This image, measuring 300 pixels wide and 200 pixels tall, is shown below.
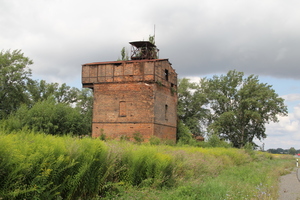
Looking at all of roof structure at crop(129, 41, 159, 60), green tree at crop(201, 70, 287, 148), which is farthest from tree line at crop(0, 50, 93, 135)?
green tree at crop(201, 70, 287, 148)

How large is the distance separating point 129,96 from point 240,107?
25.0 meters

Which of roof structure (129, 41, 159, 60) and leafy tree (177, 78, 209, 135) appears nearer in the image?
roof structure (129, 41, 159, 60)

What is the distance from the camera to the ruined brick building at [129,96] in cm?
3319

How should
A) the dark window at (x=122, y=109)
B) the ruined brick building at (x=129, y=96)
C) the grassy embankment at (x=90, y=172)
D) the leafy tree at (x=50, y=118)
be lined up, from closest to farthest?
the grassy embankment at (x=90, y=172) < the ruined brick building at (x=129, y=96) < the dark window at (x=122, y=109) < the leafy tree at (x=50, y=118)

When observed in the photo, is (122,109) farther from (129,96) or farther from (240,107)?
(240,107)

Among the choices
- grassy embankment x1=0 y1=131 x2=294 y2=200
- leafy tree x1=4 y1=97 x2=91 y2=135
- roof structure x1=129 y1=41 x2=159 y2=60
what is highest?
roof structure x1=129 y1=41 x2=159 y2=60

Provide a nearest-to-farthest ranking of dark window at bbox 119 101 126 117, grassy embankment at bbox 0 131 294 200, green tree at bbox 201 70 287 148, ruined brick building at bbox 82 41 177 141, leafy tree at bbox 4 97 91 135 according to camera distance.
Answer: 1. grassy embankment at bbox 0 131 294 200
2. ruined brick building at bbox 82 41 177 141
3. dark window at bbox 119 101 126 117
4. leafy tree at bbox 4 97 91 135
5. green tree at bbox 201 70 287 148

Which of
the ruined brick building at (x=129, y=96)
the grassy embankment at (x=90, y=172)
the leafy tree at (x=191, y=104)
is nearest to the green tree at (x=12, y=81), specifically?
the ruined brick building at (x=129, y=96)

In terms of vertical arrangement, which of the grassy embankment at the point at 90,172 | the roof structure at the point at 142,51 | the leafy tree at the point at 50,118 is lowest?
the grassy embankment at the point at 90,172

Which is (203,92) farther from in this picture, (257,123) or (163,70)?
(163,70)

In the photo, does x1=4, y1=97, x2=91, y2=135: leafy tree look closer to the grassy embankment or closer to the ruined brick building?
the ruined brick building

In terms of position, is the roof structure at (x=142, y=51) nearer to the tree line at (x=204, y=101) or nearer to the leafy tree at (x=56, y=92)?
the tree line at (x=204, y=101)

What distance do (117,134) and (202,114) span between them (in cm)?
2249

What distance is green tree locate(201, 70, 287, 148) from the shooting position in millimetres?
50656
